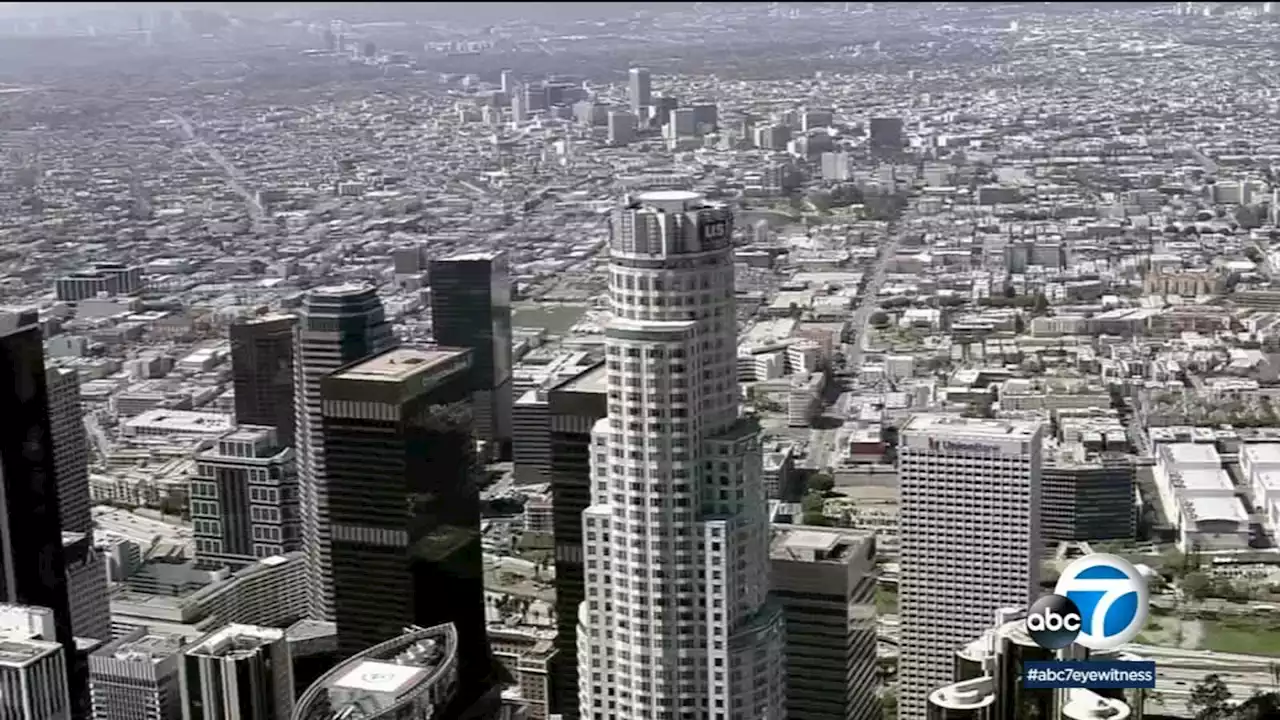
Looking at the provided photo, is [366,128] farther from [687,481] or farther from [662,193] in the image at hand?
[687,481]

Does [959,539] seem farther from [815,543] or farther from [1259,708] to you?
[1259,708]

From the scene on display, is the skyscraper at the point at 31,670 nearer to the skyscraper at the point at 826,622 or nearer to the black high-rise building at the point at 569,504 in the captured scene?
the black high-rise building at the point at 569,504

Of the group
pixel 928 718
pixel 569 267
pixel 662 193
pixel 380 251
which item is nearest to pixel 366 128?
pixel 380 251

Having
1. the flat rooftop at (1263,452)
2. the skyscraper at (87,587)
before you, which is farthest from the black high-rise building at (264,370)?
the flat rooftop at (1263,452)

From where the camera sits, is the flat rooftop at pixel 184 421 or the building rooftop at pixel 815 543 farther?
the flat rooftop at pixel 184 421

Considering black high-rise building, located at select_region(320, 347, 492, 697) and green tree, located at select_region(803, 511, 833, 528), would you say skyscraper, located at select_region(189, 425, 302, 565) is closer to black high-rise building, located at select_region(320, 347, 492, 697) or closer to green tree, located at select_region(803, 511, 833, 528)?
black high-rise building, located at select_region(320, 347, 492, 697)
